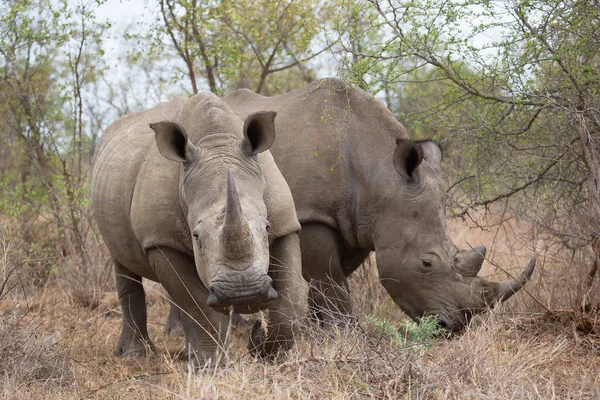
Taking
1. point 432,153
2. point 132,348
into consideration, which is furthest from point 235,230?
point 432,153

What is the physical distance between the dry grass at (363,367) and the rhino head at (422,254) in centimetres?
25

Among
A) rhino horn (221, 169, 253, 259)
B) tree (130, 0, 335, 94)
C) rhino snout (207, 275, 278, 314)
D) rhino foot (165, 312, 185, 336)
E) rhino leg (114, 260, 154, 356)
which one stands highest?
tree (130, 0, 335, 94)

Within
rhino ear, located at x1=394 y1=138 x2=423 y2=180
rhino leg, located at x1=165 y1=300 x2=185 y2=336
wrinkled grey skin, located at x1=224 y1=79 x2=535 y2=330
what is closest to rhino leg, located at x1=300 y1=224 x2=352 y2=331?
wrinkled grey skin, located at x1=224 y1=79 x2=535 y2=330

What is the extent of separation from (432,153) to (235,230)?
301 centimetres

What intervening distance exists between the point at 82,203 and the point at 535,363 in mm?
6082

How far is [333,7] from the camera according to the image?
10055 mm

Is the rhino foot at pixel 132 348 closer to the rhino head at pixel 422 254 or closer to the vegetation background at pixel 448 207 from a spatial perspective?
the vegetation background at pixel 448 207

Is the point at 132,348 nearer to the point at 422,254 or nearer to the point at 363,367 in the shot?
the point at 422,254

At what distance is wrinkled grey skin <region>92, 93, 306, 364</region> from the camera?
4926mm

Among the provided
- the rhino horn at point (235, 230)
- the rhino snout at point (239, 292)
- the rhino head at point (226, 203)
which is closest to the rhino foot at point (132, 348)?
the rhino head at point (226, 203)

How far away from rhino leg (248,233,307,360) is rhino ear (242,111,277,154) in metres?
0.64

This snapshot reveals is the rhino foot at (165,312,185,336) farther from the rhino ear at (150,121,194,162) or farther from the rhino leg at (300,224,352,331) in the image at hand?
the rhino ear at (150,121,194,162)

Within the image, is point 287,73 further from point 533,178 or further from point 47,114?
point 533,178

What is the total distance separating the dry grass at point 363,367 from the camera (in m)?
4.27
